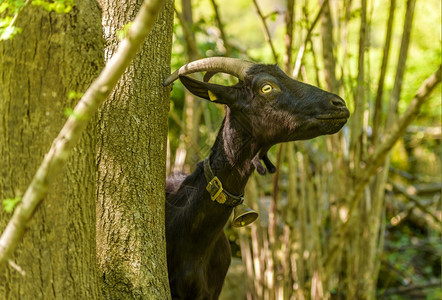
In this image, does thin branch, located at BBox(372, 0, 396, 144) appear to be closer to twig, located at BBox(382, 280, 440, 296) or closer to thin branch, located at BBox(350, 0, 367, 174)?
thin branch, located at BBox(350, 0, 367, 174)

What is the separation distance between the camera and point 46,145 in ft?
7.76

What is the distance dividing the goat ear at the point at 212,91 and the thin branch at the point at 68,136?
1712mm

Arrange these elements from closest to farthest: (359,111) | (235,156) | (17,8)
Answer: (17,8), (235,156), (359,111)

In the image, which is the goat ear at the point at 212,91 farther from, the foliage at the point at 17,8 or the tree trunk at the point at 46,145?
the foliage at the point at 17,8

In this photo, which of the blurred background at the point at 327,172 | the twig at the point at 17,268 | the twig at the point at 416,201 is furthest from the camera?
the twig at the point at 416,201

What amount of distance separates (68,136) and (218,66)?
191 centimetres

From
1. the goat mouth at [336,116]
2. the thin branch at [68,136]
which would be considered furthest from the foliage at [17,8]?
the goat mouth at [336,116]

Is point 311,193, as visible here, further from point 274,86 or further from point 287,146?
point 274,86

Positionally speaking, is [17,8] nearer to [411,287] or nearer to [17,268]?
[17,268]

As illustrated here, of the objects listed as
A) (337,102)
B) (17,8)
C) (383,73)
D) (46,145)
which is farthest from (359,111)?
(17,8)

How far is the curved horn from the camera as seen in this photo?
11.6 feet

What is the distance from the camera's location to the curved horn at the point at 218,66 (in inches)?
139

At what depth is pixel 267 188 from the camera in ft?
29.6

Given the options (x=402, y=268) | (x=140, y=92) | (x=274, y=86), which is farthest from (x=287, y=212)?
(x=402, y=268)
